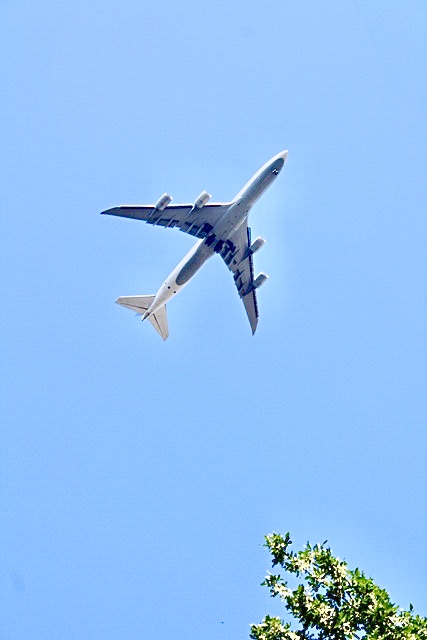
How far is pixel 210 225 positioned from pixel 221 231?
1153mm

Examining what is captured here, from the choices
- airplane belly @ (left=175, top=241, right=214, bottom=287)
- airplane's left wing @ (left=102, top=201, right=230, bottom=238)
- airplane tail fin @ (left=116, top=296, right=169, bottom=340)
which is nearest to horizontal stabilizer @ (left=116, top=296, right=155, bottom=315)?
airplane tail fin @ (left=116, top=296, right=169, bottom=340)

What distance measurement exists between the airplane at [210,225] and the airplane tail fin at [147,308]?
0.12 metres

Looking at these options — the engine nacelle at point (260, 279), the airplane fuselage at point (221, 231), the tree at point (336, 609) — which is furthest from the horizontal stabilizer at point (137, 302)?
the tree at point (336, 609)

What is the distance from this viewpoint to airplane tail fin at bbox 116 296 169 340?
5453 cm

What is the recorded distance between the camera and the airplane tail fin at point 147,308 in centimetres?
5453

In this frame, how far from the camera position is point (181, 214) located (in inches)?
1945

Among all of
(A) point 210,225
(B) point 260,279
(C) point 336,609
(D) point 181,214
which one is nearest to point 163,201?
(D) point 181,214

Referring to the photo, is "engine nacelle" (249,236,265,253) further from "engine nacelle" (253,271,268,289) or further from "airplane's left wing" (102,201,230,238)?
"airplane's left wing" (102,201,230,238)

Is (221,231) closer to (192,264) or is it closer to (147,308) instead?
(192,264)

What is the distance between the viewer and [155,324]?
5681cm

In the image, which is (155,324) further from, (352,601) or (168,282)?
(352,601)

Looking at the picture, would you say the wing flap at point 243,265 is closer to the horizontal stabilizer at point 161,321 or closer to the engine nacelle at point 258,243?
the engine nacelle at point 258,243

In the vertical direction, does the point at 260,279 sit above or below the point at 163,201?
below

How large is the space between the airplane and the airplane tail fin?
12 cm
